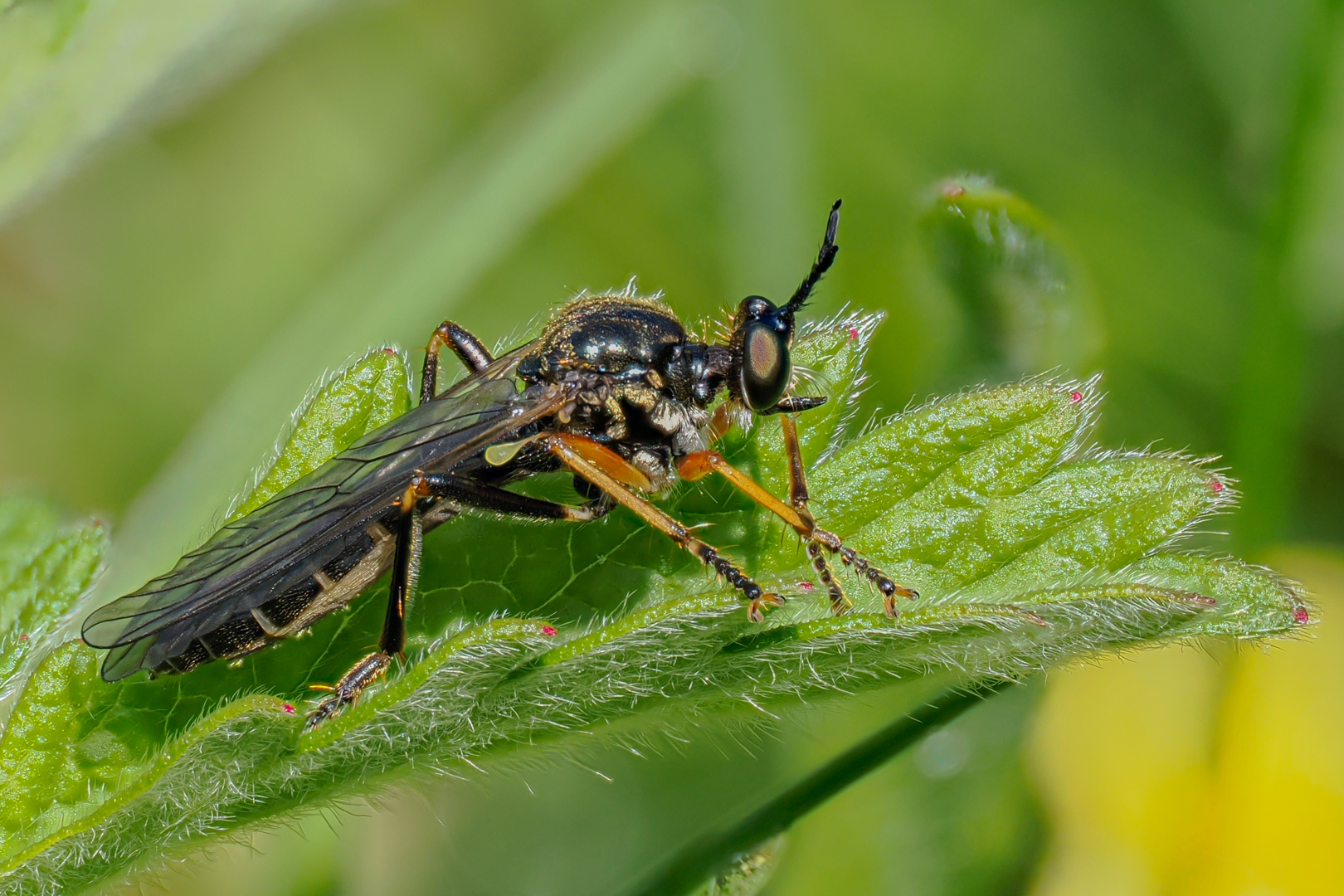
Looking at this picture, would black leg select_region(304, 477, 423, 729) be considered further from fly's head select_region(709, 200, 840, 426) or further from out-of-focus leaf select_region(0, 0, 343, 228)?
out-of-focus leaf select_region(0, 0, 343, 228)

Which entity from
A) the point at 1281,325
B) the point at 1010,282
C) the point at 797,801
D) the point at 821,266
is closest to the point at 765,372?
the point at 821,266

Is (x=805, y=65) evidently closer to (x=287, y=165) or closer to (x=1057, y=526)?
(x=287, y=165)

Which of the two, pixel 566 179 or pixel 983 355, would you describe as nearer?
pixel 983 355

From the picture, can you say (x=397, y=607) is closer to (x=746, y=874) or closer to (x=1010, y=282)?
(x=746, y=874)

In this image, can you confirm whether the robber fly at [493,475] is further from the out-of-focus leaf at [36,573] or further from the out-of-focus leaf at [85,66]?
the out-of-focus leaf at [85,66]

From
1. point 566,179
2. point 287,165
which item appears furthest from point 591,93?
point 287,165

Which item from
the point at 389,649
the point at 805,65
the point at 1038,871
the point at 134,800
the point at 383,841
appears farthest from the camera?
the point at 805,65

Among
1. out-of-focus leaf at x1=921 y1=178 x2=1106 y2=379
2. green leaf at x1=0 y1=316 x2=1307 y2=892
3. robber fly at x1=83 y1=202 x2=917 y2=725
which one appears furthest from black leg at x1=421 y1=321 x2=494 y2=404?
out-of-focus leaf at x1=921 y1=178 x2=1106 y2=379
